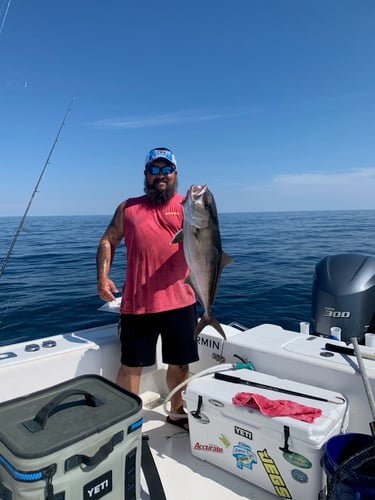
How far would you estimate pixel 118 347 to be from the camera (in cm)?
342

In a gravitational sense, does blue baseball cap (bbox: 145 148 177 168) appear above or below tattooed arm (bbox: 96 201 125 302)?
above

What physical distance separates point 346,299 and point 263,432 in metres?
2.16

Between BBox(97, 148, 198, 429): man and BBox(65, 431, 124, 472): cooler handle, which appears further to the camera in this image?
BBox(97, 148, 198, 429): man

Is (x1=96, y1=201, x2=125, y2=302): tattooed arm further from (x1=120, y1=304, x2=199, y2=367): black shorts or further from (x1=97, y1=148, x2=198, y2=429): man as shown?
(x1=120, y1=304, x2=199, y2=367): black shorts

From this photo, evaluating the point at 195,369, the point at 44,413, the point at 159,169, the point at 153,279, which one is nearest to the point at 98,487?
the point at 44,413

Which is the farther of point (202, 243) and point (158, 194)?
point (158, 194)

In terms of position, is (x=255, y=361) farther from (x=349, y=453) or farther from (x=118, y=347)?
(x=118, y=347)

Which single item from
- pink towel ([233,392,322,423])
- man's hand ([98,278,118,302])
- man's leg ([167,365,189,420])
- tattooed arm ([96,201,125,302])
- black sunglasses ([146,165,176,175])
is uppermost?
black sunglasses ([146,165,176,175])

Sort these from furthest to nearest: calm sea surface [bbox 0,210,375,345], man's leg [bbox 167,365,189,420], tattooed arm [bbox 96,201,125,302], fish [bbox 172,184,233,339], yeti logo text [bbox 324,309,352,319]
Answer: calm sea surface [bbox 0,210,375,345] → yeti logo text [bbox 324,309,352,319] → man's leg [bbox 167,365,189,420] → tattooed arm [bbox 96,201,125,302] → fish [bbox 172,184,233,339]

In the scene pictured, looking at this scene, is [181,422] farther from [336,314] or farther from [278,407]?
[336,314]

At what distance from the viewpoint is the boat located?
250 cm

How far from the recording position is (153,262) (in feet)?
9.84

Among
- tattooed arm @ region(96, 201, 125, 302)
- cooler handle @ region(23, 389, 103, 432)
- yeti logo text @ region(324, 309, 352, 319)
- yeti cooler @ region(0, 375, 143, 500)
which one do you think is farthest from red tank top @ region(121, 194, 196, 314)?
yeti logo text @ region(324, 309, 352, 319)

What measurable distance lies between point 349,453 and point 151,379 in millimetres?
2097
